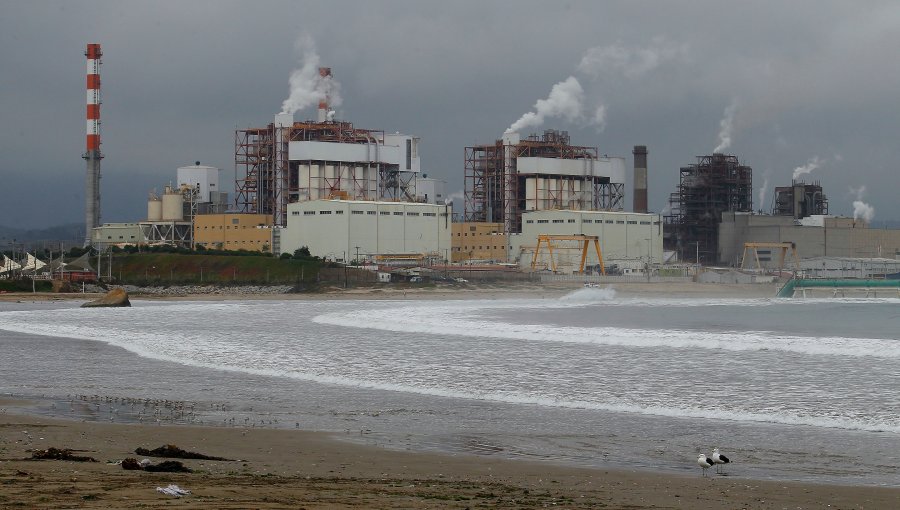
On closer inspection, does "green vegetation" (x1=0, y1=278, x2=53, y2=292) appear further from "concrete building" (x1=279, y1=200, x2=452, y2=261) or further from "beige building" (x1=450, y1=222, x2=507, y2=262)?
"beige building" (x1=450, y1=222, x2=507, y2=262)

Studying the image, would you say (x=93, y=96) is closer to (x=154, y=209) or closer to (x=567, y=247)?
(x=154, y=209)

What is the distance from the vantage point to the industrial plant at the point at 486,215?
11375cm

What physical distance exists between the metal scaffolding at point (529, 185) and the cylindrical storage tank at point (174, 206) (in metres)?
33.5

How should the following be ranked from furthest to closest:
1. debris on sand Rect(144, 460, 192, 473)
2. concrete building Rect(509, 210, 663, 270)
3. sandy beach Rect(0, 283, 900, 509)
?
1. concrete building Rect(509, 210, 663, 270)
2. debris on sand Rect(144, 460, 192, 473)
3. sandy beach Rect(0, 283, 900, 509)

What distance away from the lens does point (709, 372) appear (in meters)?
26.3

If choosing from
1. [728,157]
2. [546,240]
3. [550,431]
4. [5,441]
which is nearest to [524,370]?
[550,431]

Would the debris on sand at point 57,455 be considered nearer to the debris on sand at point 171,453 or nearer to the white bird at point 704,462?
the debris on sand at point 171,453

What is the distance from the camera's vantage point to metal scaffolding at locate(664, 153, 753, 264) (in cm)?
13238

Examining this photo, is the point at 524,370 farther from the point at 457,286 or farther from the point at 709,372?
the point at 457,286

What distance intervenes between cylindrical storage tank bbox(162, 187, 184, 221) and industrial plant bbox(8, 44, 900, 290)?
146 millimetres

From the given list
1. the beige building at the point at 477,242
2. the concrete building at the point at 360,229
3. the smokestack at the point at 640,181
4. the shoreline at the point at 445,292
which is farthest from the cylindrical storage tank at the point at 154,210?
the smokestack at the point at 640,181

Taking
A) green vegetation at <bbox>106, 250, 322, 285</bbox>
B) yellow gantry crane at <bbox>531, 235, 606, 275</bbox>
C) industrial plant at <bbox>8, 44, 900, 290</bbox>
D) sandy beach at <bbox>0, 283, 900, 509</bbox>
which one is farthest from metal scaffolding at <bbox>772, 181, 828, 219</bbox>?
sandy beach at <bbox>0, 283, 900, 509</bbox>

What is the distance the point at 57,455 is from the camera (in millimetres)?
12594

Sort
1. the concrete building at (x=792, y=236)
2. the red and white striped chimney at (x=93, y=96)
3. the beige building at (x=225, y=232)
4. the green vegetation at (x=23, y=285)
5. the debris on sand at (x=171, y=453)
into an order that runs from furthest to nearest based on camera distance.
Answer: the concrete building at (x=792, y=236) < the beige building at (x=225, y=232) < the red and white striped chimney at (x=93, y=96) < the green vegetation at (x=23, y=285) < the debris on sand at (x=171, y=453)
